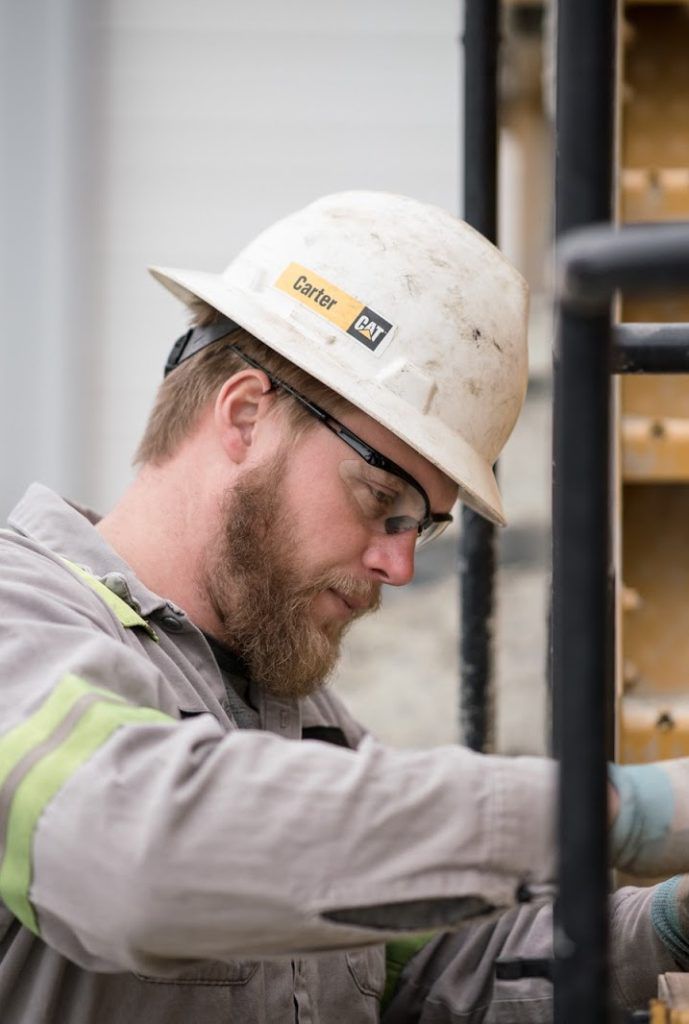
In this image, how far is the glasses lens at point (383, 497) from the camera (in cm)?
226

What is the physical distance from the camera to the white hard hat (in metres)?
2.24

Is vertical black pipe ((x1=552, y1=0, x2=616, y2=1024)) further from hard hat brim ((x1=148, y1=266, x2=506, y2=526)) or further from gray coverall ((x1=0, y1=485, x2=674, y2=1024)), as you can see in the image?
hard hat brim ((x1=148, y1=266, x2=506, y2=526))

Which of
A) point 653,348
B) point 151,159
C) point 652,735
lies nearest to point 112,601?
point 653,348

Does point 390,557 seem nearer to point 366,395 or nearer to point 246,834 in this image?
point 366,395

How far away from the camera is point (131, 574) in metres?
2.21

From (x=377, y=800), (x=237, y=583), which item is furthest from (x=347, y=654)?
(x=377, y=800)

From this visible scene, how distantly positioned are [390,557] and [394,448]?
0.60 ft

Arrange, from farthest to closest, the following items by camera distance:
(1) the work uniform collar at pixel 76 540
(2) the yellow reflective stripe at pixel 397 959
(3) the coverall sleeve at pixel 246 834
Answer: (2) the yellow reflective stripe at pixel 397 959 → (1) the work uniform collar at pixel 76 540 → (3) the coverall sleeve at pixel 246 834

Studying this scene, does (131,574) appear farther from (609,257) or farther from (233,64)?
(233,64)

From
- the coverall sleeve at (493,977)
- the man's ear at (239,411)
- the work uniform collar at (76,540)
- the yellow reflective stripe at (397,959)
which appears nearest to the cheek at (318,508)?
the man's ear at (239,411)

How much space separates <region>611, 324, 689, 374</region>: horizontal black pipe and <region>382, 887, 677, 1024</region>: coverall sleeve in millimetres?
906

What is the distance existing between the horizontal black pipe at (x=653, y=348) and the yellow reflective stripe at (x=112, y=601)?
0.75m

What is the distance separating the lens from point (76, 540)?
2213 millimetres

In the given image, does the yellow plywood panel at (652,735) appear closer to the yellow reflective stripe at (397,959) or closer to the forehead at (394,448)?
the yellow reflective stripe at (397,959)
